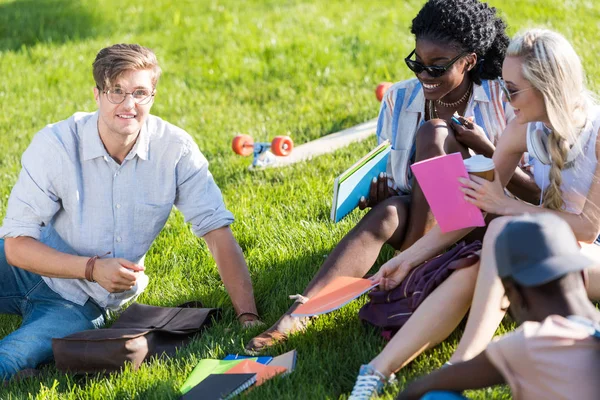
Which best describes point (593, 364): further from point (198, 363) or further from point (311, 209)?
point (311, 209)

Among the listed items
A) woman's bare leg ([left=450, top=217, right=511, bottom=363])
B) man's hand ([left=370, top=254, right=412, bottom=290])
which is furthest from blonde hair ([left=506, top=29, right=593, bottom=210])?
man's hand ([left=370, top=254, right=412, bottom=290])

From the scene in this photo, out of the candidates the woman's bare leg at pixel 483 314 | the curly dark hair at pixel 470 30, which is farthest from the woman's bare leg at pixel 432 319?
the curly dark hair at pixel 470 30

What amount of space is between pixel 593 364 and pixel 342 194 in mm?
1620

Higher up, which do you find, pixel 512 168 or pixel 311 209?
pixel 512 168

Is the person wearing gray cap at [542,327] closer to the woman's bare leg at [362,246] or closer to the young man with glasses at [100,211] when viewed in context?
the woman's bare leg at [362,246]

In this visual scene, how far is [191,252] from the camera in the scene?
461 cm

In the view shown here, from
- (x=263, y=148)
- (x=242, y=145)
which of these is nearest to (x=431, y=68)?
(x=263, y=148)

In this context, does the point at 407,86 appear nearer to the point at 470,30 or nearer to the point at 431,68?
Answer: the point at 431,68

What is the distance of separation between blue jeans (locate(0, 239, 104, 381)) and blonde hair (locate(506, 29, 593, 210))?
216 centimetres

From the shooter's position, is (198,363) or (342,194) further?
(342,194)

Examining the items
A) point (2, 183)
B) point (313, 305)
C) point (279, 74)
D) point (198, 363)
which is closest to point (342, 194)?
point (313, 305)

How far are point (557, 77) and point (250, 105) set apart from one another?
4.20 m

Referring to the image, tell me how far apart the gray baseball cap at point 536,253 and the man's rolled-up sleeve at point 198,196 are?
5.87ft

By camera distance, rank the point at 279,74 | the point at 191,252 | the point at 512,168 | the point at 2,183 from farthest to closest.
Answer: the point at 279,74, the point at 2,183, the point at 191,252, the point at 512,168
